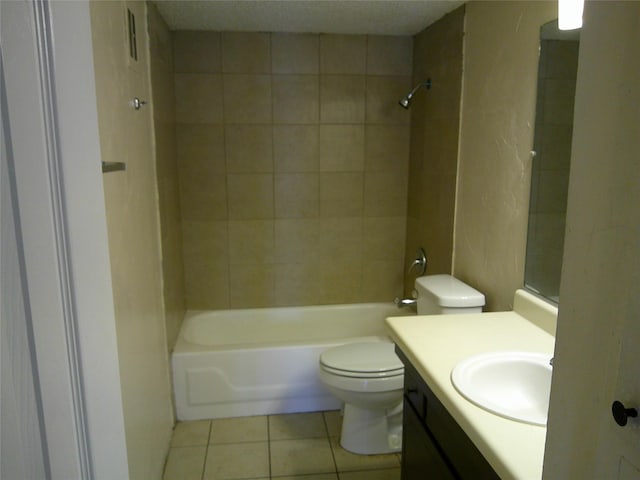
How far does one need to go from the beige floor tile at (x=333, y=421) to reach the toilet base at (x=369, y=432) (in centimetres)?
14

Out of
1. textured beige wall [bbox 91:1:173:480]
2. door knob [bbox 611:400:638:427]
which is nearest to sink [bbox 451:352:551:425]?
door knob [bbox 611:400:638:427]

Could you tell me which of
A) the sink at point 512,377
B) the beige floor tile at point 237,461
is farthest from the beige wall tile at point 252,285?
the sink at point 512,377

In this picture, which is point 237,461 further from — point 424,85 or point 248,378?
point 424,85

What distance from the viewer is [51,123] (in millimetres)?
744

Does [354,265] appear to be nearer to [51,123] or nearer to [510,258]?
[510,258]

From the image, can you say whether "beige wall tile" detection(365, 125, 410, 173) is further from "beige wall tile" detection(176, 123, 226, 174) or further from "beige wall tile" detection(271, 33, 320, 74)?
"beige wall tile" detection(176, 123, 226, 174)

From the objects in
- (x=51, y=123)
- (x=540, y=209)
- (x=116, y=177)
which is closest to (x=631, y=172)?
(x=51, y=123)

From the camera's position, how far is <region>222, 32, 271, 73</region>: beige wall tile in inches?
110

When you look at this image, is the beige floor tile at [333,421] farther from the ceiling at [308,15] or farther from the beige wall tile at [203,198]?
the ceiling at [308,15]

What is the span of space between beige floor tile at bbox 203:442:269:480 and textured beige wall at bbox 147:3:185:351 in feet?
1.94

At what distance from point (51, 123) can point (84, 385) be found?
45 cm

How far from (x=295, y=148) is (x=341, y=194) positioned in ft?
1.36

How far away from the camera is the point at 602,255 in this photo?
0.52m

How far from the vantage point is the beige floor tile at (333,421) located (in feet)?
8.05
